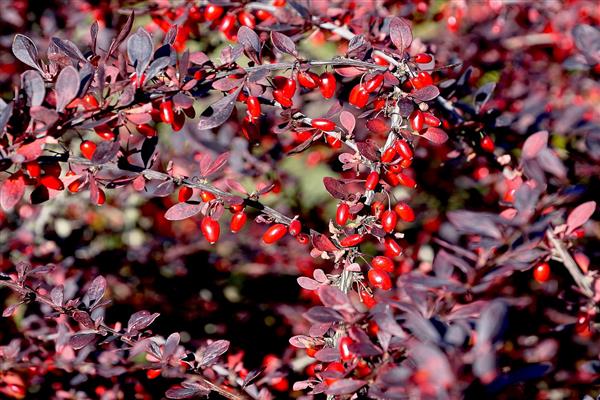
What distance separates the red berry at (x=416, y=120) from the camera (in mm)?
1357

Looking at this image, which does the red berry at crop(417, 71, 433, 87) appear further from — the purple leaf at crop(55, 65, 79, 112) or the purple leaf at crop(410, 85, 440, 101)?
the purple leaf at crop(55, 65, 79, 112)

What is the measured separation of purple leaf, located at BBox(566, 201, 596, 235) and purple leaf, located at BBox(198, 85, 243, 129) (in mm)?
895

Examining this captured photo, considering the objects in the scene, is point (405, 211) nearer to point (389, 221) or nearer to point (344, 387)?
point (389, 221)

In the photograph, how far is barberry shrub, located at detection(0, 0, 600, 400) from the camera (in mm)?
1142

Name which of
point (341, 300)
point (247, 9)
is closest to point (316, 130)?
point (341, 300)

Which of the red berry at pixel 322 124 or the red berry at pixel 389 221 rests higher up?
the red berry at pixel 322 124

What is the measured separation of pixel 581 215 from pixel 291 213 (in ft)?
5.77

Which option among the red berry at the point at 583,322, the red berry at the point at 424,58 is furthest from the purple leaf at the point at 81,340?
the red berry at the point at 583,322

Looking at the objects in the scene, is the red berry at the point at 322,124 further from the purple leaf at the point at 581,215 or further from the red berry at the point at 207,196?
the purple leaf at the point at 581,215

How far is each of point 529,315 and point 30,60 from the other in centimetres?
201

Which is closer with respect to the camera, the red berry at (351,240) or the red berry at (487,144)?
the red berry at (351,240)

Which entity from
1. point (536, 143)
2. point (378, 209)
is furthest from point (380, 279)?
point (536, 143)

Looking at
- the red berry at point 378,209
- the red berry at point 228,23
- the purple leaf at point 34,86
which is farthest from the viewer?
the red berry at point 228,23

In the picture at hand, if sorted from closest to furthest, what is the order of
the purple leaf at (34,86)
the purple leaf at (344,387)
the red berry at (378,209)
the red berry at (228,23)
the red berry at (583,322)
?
the purple leaf at (344,387)
the purple leaf at (34,86)
the red berry at (378,209)
the red berry at (583,322)
the red berry at (228,23)
